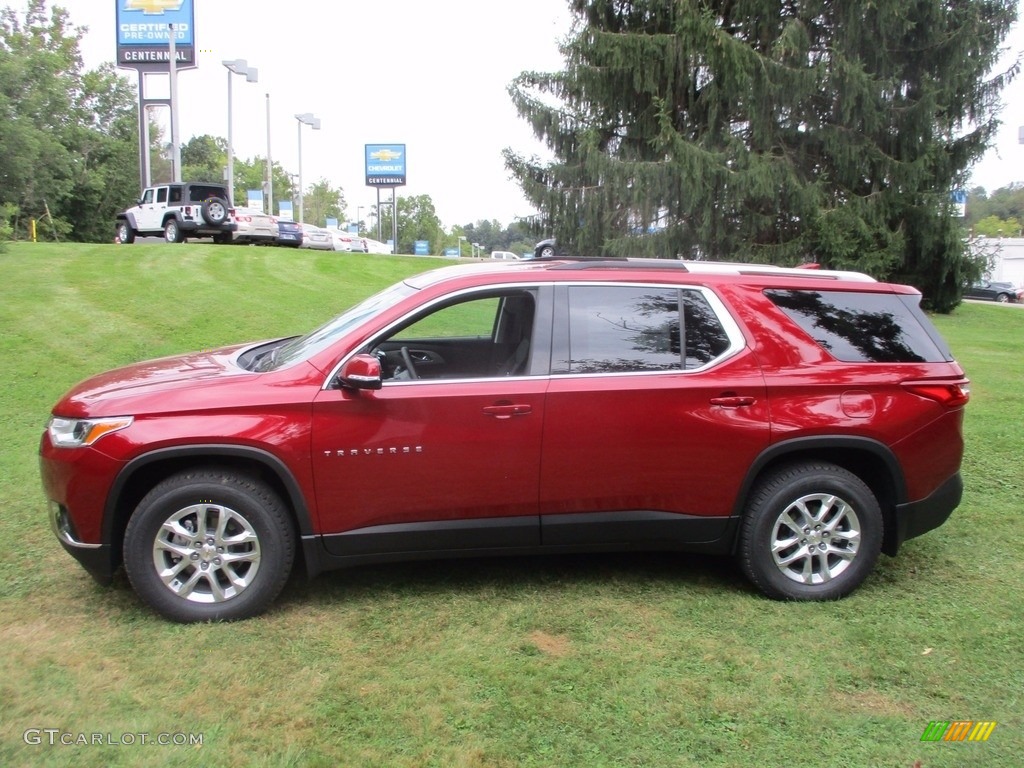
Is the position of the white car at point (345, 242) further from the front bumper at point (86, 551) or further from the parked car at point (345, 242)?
the front bumper at point (86, 551)

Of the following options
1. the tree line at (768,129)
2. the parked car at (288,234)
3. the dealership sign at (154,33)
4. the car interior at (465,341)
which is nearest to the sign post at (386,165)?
the dealership sign at (154,33)

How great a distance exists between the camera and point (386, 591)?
441 cm

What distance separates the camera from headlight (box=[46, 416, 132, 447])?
389cm

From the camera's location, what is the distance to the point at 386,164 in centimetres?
6341

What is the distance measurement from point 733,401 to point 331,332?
6.98 ft

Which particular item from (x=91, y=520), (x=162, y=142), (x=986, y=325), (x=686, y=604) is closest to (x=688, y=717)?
(x=686, y=604)

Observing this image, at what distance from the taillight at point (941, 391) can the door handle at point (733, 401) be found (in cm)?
88

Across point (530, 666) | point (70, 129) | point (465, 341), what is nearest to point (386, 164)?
point (70, 129)

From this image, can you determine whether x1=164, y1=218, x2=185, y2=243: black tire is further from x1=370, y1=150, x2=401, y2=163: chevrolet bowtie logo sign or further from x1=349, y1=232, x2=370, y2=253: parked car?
x1=370, y1=150, x2=401, y2=163: chevrolet bowtie logo sign

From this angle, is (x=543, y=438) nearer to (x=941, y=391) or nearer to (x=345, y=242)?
Answer: (x=941, y=391)

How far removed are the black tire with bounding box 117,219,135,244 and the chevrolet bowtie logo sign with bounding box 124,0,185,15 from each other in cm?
1774

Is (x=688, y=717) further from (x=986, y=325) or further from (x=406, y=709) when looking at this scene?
(x=986, y=325)

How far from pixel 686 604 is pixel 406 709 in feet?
5.47

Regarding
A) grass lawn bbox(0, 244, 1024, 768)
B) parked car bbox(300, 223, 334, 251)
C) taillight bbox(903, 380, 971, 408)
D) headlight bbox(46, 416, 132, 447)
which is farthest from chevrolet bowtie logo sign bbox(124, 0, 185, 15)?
taillight bbox(903, 380, 971, 408)
